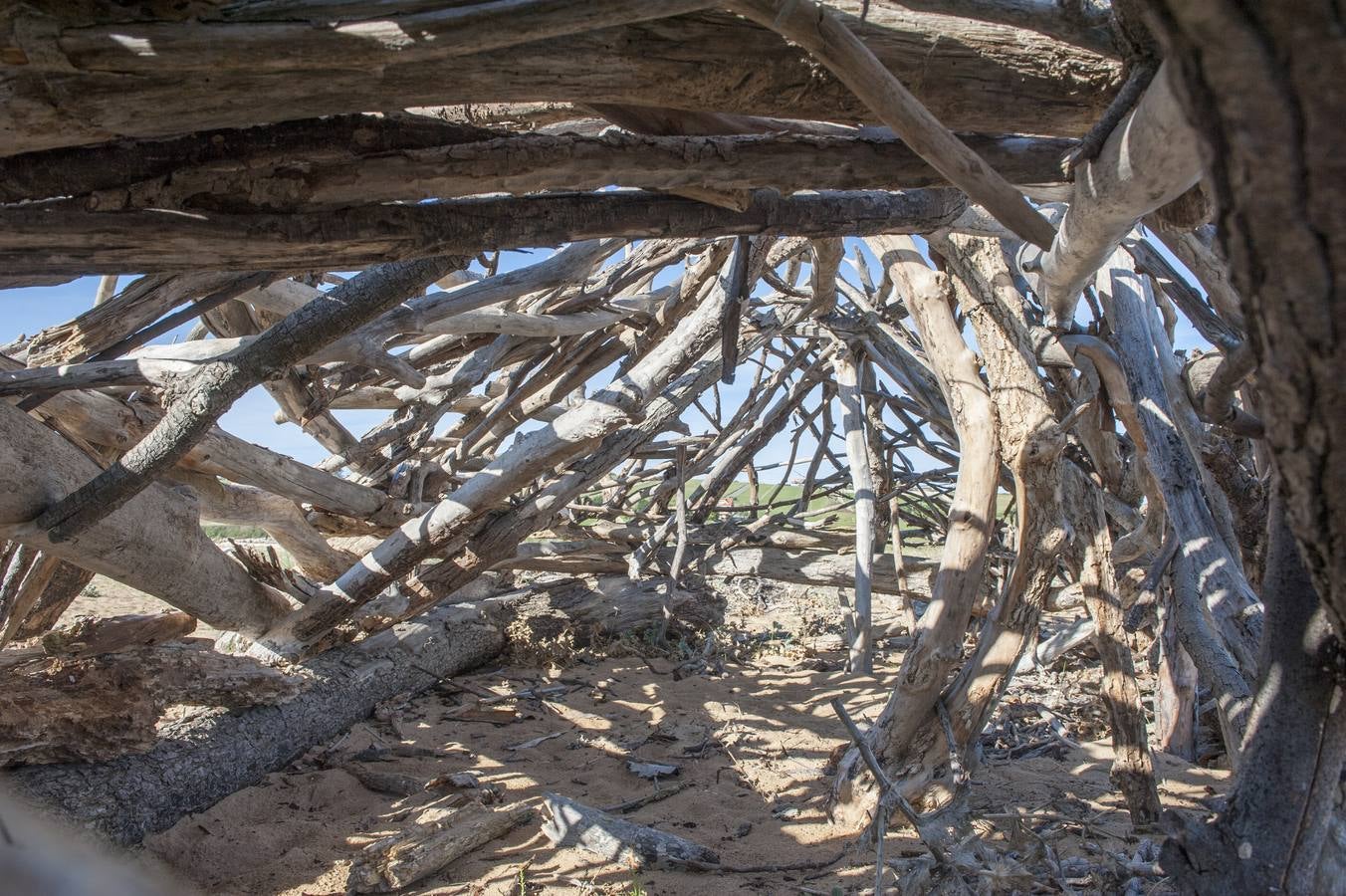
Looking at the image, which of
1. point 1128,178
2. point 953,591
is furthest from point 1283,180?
point 953,591

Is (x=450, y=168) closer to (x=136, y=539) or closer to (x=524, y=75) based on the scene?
(x=524, y=75)

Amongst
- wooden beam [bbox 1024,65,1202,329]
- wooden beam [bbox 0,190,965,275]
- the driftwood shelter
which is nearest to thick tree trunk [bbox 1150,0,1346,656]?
the driftwood shelter

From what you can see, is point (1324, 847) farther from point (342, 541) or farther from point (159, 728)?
point (342, 541)

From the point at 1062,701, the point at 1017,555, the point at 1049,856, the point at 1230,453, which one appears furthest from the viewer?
the point at 1062,701

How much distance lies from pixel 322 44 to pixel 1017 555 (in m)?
2.99

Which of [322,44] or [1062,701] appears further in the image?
[1062,701]

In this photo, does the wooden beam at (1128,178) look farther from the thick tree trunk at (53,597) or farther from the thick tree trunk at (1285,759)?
the thick tree trunk at (53,597)

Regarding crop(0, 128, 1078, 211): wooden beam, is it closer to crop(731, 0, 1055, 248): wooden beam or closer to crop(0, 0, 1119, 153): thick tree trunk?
crop(0, 0, 1119, 153): thick tree trunk

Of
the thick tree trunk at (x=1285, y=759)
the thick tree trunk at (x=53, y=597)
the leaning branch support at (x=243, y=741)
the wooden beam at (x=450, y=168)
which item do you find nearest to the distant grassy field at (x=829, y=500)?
the leaning branch support at (x=243, y=741)

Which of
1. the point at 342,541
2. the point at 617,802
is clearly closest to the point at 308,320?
the point at 617,802

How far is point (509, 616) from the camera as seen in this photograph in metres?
5.97

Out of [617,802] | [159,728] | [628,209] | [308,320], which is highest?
[308,320]

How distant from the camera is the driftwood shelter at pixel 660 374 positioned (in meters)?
1.20

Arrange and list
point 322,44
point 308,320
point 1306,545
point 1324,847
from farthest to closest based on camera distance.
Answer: point 308,320 < point 1324,847 < point 322,44 < point 1306,545
